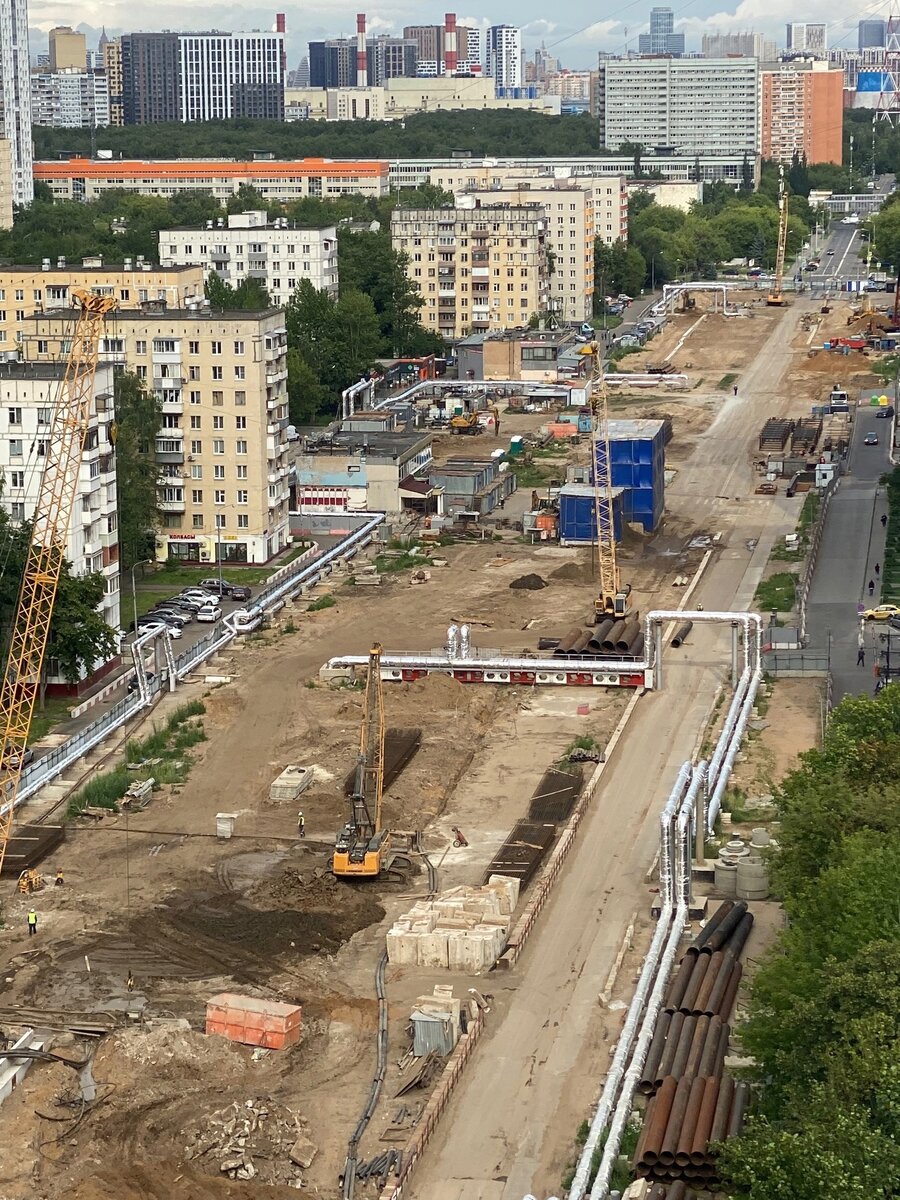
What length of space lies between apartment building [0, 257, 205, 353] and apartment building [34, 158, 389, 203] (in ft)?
230

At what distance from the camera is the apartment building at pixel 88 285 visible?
7344 cm

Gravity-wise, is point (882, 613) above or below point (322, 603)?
above

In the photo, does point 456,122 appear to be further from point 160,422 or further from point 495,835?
point 495,835

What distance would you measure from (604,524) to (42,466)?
57.2 ft

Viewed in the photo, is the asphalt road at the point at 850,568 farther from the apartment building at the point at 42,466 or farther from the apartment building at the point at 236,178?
the apartment building at the point at 236,178

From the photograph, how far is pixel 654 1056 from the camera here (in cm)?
2598

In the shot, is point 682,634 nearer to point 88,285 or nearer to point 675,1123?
point 675,1123

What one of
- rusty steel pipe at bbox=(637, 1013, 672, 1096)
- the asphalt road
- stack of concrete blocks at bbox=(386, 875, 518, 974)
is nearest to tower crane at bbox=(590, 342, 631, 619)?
the asphalt road

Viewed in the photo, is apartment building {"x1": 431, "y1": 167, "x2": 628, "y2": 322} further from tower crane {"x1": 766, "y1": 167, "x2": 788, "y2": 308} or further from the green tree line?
the green tree line

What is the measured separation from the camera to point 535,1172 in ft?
78.3

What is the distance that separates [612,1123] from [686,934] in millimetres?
6588

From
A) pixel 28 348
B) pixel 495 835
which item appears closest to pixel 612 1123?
pixel 495 835

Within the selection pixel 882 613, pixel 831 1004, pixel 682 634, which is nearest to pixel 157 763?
pixel 682 634

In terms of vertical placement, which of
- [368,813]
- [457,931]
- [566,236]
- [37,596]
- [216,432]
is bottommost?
[457,931]
